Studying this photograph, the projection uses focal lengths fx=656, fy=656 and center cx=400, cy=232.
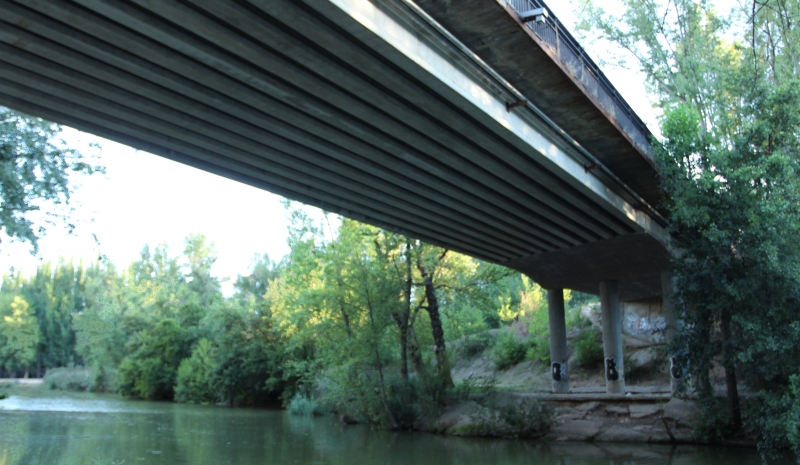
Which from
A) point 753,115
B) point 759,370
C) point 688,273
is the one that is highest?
point 753,115

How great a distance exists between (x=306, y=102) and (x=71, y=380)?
5164 cm

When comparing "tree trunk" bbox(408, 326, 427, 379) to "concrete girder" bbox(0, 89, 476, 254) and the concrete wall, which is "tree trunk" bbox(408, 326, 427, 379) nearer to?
"concrete girder" bbox(0, 89, 476, 254)

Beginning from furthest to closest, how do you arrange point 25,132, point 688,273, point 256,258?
point 256,258 < point 688,273 < point 25,132

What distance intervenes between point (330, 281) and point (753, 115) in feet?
45.8

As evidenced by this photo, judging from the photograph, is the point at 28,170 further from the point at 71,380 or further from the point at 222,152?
the point at 71,380

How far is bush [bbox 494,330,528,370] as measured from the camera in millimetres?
32375

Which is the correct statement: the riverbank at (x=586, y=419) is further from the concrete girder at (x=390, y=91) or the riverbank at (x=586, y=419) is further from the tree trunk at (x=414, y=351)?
the concrete girder at (x=390, y=91)

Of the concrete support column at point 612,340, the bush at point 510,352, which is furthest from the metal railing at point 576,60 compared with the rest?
the bush at point 510,352

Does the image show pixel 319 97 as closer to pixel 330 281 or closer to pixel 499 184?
pixel 499 184

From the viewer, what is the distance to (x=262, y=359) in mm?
35000

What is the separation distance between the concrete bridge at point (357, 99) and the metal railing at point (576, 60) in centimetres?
5

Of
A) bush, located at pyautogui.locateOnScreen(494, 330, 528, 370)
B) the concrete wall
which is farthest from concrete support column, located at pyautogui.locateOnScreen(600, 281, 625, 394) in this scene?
bush, located at pyautogui.locateOnScreen(494, 330, 528, 370)

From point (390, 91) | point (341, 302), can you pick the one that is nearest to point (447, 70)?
point (390, 91)

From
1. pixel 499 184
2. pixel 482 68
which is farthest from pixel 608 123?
pixel 482 68
